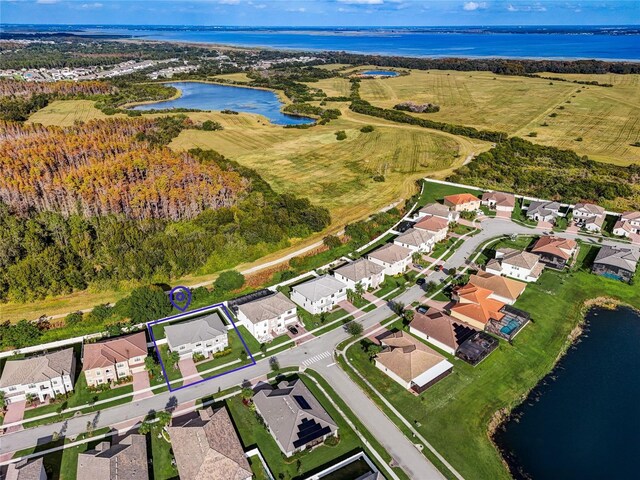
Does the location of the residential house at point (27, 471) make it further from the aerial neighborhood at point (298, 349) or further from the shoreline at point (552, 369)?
the shoreline at point (552, 369)

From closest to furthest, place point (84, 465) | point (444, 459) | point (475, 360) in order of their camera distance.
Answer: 1. point (84, 465)
2. point (444, 459)
3. point (475, 360)

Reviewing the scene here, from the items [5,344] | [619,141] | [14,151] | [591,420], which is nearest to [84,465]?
[5,344]

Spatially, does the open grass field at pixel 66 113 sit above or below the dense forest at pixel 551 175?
above

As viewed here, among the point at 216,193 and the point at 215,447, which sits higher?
the point at 216,193

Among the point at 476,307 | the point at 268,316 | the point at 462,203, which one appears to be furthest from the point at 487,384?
the point at 462,203

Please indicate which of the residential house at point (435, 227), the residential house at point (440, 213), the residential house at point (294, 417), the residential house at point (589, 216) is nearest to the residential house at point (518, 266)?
the residential house at point (435, 227)

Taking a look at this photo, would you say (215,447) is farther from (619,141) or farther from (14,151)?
(619,141)
